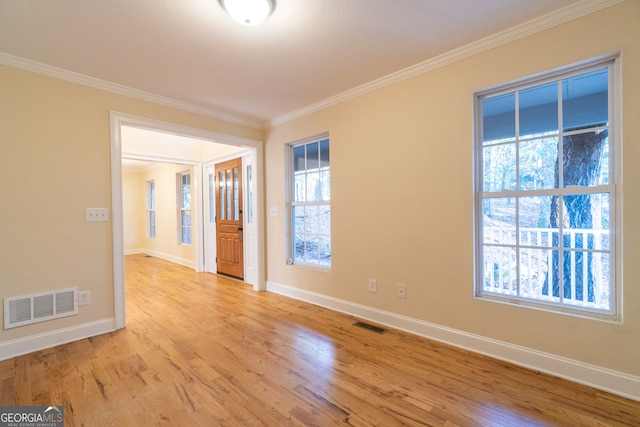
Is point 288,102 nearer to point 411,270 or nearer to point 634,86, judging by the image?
point 411,270

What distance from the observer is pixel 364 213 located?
3020 millimetres

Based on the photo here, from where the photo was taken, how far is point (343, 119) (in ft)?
10.5

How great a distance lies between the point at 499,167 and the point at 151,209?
8.54m

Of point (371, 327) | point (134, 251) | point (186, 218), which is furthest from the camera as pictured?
point (134, 251)

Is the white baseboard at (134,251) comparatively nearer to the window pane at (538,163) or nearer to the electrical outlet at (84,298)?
the electrical outlet at (84,298)

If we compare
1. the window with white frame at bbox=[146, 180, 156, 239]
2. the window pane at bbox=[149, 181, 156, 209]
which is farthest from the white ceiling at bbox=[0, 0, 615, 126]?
the window with white frame at bbox=[146, 180, 156, 239]

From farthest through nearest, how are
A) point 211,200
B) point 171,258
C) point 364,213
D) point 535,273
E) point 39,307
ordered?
point 171,258, point 211,200, point 364,213, point 39,307, point 535,273

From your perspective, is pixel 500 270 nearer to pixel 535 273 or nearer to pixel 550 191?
pixel 535 273

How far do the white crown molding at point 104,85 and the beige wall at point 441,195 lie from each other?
1.21m

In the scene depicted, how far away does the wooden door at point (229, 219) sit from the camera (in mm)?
4816

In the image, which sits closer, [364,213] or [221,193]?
[364,213]

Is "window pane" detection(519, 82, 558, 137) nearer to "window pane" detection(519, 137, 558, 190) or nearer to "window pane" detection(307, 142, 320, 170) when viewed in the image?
"window pane" detection(519, 137, 558, 190)
